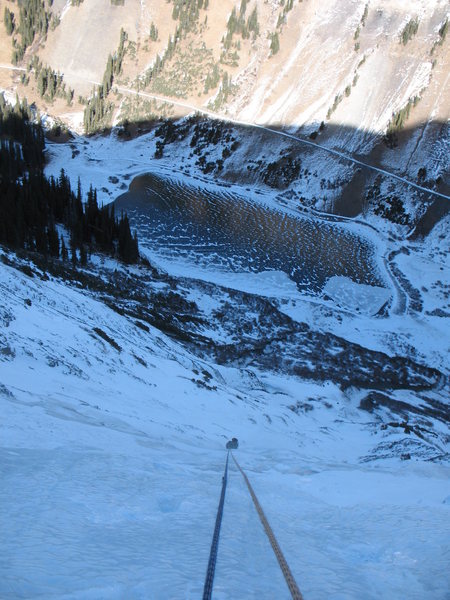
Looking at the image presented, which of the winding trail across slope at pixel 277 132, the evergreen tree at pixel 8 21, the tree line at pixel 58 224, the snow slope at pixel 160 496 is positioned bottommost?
the tree line at pixel 58 224

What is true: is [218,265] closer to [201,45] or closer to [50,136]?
[50,136]

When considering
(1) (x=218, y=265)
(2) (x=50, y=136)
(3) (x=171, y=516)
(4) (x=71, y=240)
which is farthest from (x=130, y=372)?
(2) (x=50, y=136)

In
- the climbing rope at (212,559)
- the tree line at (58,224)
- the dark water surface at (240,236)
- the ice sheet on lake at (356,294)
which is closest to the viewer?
the climbing rope at (212,559)

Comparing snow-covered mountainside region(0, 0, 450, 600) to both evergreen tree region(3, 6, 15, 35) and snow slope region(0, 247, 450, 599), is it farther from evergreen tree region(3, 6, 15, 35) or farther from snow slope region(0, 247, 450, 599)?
evergreen tree region(3, 6, 15, 35)

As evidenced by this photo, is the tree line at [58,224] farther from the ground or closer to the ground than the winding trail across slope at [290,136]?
closer to the ground

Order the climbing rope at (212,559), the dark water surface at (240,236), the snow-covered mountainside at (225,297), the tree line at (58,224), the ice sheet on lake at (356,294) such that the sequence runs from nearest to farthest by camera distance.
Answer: the climbing rope at (212,559) → the snow-covered mountainside at (225,297) → the tree line at (58,224) → the ice sheet on lake at (356,294) → the dark water surface at (240,236)

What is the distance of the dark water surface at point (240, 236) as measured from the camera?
4316cm

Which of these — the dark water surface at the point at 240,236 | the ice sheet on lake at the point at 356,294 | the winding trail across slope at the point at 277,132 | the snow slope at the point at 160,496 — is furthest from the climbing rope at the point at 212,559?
the winding trail across slope at the point at 277,132

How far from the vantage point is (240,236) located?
48562mm

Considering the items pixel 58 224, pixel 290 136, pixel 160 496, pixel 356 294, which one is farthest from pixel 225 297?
pixel 290 136

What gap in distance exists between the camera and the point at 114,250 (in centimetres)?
3862

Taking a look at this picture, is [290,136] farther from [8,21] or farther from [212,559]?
[212,559]

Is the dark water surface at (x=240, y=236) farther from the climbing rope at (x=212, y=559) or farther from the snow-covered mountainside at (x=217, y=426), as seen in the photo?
the climbing rope at (x=212, y=559)

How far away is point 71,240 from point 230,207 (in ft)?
82.8
